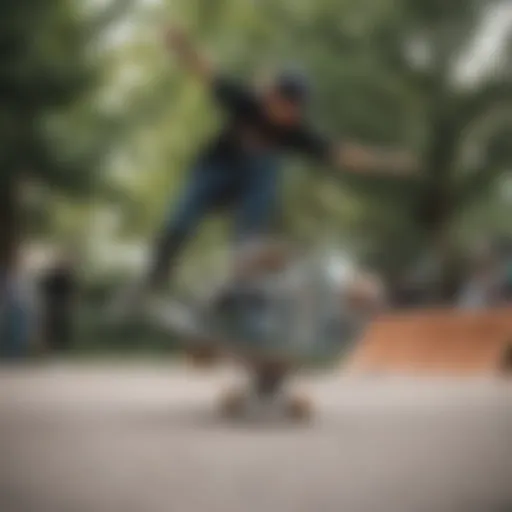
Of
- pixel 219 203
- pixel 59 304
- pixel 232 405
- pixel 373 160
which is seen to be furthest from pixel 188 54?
pixel 232 405

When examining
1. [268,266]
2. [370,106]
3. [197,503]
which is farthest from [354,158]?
[197,503]

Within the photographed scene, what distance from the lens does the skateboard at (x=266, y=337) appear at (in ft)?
5.63

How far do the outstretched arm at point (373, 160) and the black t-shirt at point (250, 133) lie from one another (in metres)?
0.03

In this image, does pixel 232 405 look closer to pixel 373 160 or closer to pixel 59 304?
pixel 59 304

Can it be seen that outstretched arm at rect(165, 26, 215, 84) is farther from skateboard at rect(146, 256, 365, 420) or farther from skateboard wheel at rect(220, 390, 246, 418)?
skateboard wheel at rect(220, 390, 246, 418)

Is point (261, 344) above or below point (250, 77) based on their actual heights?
below

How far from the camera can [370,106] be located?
1.77m

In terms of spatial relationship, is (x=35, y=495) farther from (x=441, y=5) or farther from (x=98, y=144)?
(x=441, y=5)

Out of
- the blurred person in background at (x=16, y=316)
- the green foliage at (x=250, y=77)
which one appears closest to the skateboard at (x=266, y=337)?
the green foliage at (x=250, y=77)

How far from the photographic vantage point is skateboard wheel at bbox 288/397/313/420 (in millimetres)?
1721

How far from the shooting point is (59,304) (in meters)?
1.71

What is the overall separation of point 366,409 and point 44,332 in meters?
0.56

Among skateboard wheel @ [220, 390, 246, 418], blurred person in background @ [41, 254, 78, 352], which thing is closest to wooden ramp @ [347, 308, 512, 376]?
skateboard wheel @ [220, 390, 246, 418]

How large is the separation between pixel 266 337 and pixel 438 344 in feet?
0.98
